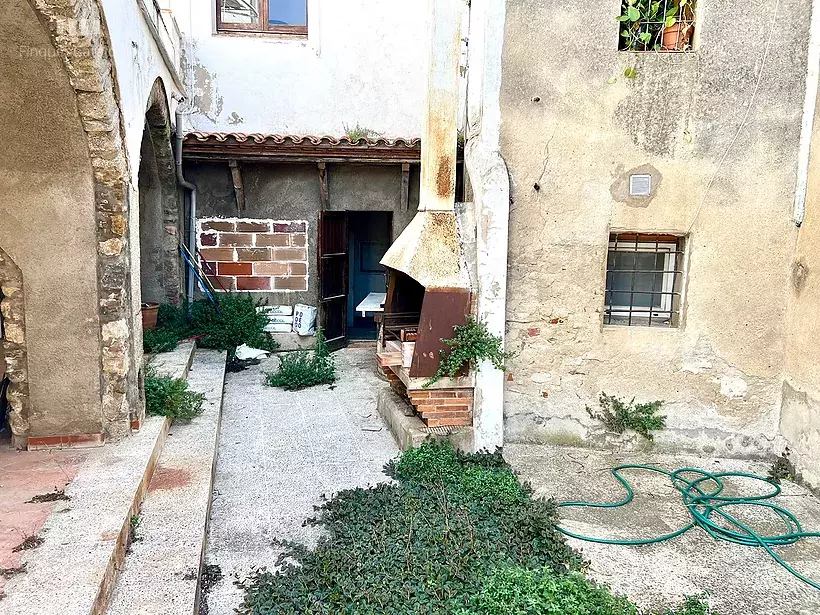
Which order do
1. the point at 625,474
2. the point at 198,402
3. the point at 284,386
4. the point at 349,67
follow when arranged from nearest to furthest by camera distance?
the point at 625,474
the point at 198,402
the point at 284,386
the point at 349,67

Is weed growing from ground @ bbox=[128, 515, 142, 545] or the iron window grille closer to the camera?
weed growing from ground @ bbox=[128, 515, 142, 545]

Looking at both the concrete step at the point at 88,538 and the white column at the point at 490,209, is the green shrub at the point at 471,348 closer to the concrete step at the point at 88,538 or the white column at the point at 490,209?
the white column at the point at 490,209

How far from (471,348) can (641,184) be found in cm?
200

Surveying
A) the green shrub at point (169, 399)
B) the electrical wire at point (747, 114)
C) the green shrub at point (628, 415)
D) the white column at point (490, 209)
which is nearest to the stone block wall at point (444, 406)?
the white column at point (490, 209)

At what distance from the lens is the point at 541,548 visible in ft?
11.7

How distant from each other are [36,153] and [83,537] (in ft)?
8.41

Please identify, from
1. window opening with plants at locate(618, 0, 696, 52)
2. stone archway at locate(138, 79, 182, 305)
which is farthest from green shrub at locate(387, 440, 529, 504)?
stone archway at locate(138, 79, 182, 305)

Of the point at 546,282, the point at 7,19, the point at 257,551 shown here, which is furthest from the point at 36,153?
the point at 546,282

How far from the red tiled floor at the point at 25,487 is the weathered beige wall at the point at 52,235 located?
0.22 m

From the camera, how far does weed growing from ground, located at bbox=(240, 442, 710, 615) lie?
9.69 ft

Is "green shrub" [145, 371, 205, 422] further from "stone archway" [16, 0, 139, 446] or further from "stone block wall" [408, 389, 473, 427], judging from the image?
"stone block wall" [408, 389, 473, 427]

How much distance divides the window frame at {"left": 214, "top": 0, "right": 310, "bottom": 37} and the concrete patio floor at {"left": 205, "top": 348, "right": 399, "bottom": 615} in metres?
5.58

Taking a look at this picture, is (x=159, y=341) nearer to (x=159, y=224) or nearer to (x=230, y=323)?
(x=230, y=323)

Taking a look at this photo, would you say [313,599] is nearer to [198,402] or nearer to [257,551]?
[257,551]
